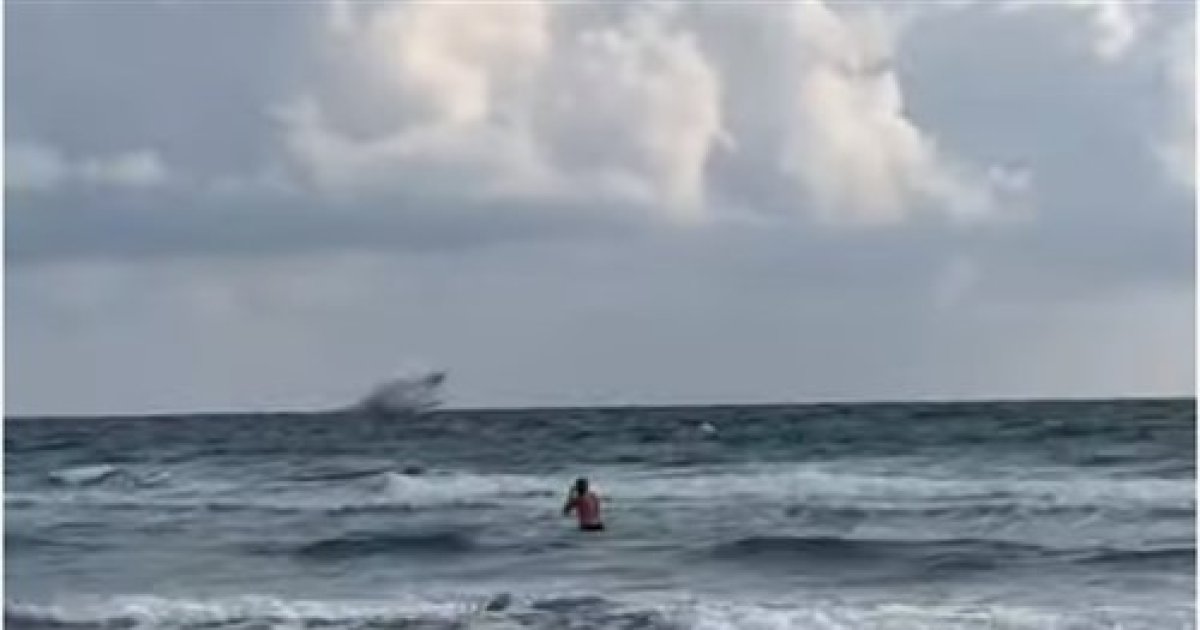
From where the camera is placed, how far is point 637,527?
16.1 meters

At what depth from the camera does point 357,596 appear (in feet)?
40.4

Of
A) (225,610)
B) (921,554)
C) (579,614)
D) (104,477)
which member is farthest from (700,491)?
(579,614)

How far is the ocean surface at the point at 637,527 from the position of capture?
10.9 metres

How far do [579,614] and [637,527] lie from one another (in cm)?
591

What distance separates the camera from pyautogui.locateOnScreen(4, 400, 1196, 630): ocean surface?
10891mm

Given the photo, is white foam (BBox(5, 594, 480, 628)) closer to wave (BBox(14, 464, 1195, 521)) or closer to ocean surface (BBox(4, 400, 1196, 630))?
ocean surface (BBox(4, 400, 1196, 630))

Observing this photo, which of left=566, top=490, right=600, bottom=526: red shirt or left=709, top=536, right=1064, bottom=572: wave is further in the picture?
left=566, top=490, right=600, bottom=526: red shirt

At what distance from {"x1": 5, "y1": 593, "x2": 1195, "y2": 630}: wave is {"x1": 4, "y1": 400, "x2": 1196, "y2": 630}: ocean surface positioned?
0.10 ft

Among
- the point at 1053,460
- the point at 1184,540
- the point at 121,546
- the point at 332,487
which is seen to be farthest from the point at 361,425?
the point at 1184,540

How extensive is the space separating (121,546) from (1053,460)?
10.4 meters

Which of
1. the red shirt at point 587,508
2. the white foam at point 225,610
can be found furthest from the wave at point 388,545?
the white foam at point 225,610

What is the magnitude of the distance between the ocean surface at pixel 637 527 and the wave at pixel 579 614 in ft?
0.10

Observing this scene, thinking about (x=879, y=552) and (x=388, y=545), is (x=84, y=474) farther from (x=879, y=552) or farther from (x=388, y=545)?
(x=879, y=552)

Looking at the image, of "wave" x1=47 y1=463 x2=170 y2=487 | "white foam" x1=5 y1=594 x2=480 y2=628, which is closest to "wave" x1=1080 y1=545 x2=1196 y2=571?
"white foam" x1=5 y1=594 x2=480 y2=628
